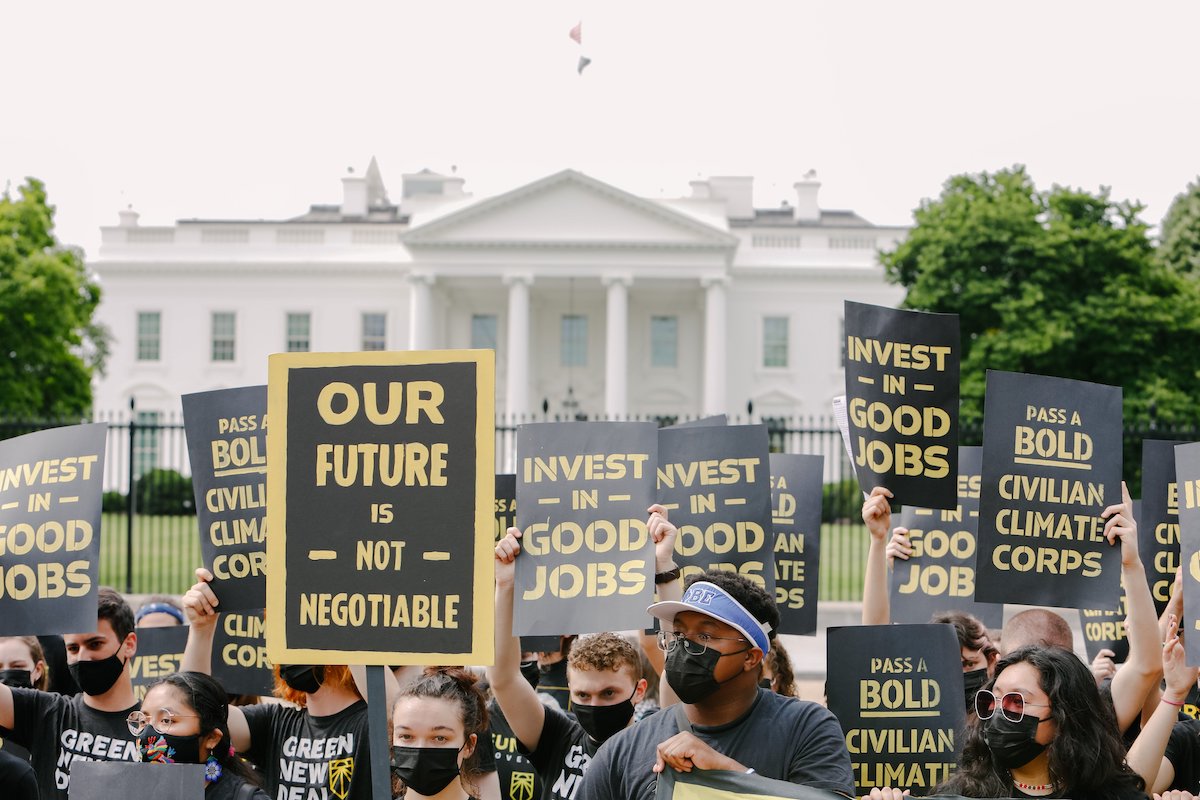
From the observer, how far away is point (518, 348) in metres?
49.9

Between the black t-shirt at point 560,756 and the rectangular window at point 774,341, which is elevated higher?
the rectangular window at point 774,341

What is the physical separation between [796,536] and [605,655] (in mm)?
1640

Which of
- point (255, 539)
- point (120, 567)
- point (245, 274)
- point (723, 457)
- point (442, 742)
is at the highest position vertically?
point (245, 274)

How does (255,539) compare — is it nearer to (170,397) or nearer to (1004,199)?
(1004,199)

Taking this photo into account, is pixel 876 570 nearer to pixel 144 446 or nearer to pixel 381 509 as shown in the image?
pixel 381 509

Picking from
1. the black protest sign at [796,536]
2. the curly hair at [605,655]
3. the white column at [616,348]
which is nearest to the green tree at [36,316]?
the white column at [616,348]

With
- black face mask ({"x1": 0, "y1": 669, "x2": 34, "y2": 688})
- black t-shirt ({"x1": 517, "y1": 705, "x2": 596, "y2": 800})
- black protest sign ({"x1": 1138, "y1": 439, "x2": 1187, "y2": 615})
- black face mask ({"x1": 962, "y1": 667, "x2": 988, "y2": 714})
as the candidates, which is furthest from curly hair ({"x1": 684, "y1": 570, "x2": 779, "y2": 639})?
black face mask ({"x1": 0, "y1": 669, "x2": 34, "y2": 688})

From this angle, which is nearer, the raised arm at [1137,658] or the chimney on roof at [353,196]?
the raised arm at [1137,658]

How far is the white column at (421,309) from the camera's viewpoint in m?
50.8

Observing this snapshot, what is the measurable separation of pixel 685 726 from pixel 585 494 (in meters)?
1.19

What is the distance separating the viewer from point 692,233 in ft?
166

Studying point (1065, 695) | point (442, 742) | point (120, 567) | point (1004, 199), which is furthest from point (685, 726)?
point (1004, 199)

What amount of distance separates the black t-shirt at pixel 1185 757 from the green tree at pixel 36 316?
31099 mm

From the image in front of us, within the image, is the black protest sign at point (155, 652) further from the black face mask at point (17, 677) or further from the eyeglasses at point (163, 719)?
the eyeglasses at point (163, 719)
